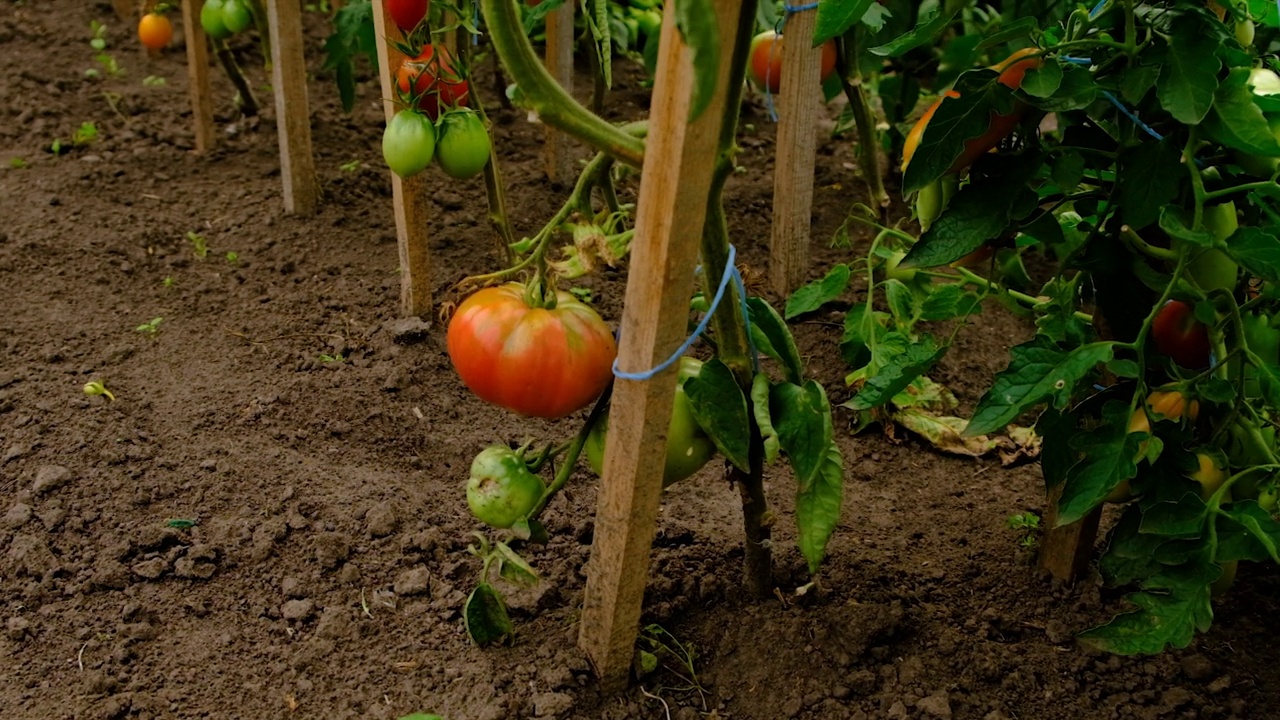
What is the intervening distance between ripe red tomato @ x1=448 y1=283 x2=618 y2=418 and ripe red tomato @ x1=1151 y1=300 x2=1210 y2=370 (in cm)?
76

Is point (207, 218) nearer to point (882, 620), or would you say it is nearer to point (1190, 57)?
point (882, 620)

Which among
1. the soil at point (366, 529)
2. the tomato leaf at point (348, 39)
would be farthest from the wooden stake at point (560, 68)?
the tomato leaf at point (348, 39)

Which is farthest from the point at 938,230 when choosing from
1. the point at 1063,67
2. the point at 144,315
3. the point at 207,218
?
the point at 207,218

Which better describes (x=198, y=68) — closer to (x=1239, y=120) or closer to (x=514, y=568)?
(x=514, y=568)

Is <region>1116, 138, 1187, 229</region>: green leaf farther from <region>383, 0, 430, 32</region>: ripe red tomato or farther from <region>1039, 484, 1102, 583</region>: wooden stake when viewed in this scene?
<region>383, 0, 430, 32</region>: ripe red tomato

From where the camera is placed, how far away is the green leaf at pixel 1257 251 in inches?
50.9

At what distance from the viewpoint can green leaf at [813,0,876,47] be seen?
1416 millimetres

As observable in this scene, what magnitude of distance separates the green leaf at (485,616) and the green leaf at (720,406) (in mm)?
409

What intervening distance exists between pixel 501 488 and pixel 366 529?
596 millimetres

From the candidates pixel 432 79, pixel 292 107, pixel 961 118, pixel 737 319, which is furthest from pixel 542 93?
pixel 292 107

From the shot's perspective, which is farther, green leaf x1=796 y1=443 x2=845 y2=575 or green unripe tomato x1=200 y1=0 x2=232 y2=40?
green unripe tomato x1=200 y1=0 x2=232 y2=40

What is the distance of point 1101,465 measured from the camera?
137cm

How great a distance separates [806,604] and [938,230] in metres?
0.62

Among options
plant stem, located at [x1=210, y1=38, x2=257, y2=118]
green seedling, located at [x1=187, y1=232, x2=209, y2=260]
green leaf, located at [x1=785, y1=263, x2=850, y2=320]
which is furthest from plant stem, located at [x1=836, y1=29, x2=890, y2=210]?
plant stem, located at [x1=210, y1=38, x2=257, y2=118]
